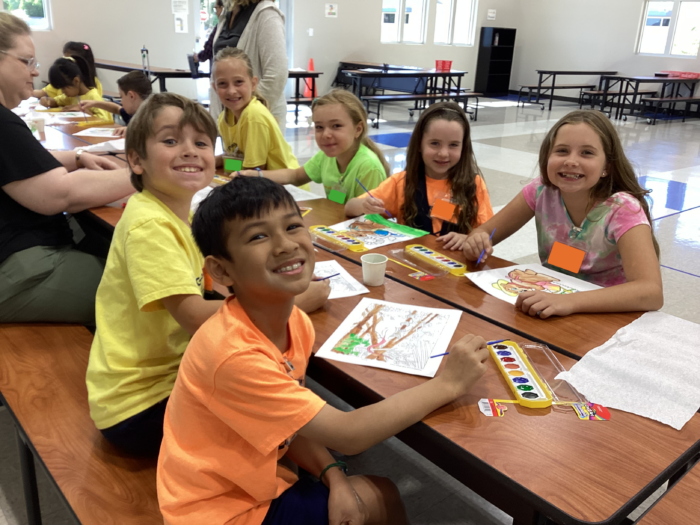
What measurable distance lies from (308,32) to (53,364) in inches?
408

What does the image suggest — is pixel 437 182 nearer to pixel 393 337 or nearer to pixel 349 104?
pixel 349 104

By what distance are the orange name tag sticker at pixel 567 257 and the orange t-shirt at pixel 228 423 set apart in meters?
0.90

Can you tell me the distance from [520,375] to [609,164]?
3.07ft

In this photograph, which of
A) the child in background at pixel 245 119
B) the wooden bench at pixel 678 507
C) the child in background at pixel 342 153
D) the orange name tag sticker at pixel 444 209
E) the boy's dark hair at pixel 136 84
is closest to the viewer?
the wooden bench at pixel 678 507

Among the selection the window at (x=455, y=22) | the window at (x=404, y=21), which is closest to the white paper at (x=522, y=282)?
the window at (x=404, y=21)

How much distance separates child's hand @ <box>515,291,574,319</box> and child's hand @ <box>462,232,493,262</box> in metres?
0.33

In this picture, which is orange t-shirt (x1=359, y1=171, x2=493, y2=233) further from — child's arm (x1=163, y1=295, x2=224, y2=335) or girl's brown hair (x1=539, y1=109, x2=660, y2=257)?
child's arm (x1=163, y1=295, x2=224, y2=335)

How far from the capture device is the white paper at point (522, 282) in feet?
4.77

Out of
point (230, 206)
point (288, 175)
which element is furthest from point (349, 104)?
point (230, 206)

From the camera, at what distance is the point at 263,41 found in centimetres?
336

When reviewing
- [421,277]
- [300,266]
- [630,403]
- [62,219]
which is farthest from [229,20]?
[630,403]

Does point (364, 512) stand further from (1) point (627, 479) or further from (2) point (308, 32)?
(2) point (308, 32)

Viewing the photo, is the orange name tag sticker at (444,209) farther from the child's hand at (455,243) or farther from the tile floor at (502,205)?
the tile floor at (502,205)

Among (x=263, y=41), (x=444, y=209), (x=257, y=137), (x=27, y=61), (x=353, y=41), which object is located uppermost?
(x=353, y=41)
